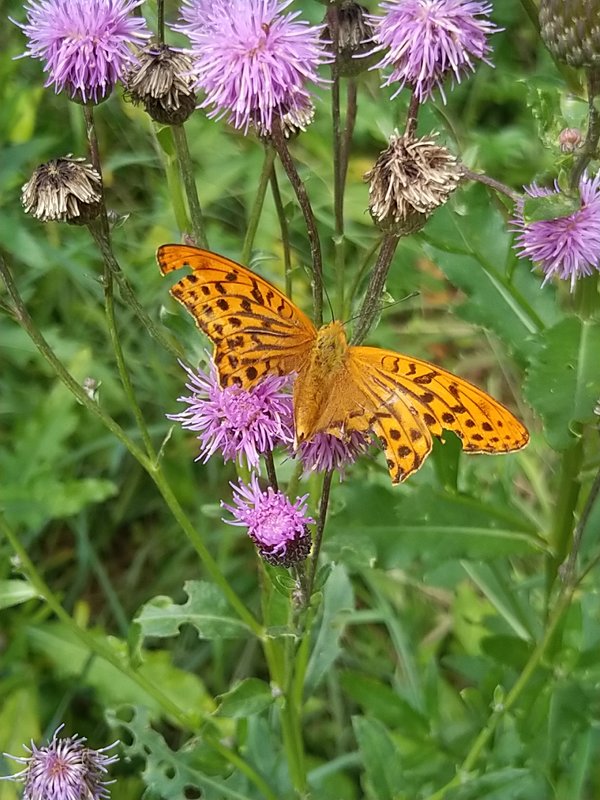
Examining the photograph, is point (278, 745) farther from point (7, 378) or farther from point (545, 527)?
point (7, 378)

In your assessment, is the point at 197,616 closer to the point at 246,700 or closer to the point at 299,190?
the point at 246,700

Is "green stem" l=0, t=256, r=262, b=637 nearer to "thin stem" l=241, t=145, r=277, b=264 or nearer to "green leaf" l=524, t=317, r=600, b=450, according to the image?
"thin stem" l=241, t=145, r=277, b=264

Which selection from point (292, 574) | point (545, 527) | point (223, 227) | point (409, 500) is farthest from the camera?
point (223, 227)

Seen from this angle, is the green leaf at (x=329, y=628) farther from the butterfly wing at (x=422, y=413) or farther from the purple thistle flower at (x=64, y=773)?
the butterfly wing at (x=422, y=413)

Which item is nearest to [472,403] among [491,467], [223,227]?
[491,467]

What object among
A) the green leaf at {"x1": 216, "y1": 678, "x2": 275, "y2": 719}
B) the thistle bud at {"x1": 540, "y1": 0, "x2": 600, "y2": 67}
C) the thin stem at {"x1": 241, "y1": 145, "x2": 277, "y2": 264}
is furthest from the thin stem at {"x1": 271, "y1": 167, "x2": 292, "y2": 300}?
the green leaf at {"x1": 216, "y1": 678, "x2": 275, "y2": 719}

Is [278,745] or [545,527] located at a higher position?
[545,527]
